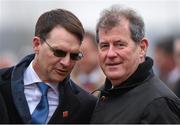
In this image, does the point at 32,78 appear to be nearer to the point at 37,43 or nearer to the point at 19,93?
the point at 19,93

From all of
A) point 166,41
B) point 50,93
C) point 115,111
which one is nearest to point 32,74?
point 50,93

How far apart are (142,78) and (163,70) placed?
698 cm

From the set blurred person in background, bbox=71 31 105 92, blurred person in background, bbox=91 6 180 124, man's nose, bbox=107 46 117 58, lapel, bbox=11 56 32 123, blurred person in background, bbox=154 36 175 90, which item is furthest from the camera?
blurred person in background, bbox=154 36 175 90

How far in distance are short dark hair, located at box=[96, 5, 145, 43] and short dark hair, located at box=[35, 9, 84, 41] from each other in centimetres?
27

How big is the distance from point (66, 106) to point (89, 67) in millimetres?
3341

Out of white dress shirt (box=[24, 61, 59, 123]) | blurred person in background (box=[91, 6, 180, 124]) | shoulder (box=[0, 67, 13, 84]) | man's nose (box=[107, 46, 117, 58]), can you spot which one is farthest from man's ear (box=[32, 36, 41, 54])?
man's nose (box=[107, 46, 117, 58])

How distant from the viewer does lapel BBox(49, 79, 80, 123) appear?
762cm

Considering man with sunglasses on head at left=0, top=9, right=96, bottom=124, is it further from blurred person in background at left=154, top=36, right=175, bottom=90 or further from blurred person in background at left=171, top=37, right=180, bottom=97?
blurred person in background at left=154, top=36, right=175, bottom=90

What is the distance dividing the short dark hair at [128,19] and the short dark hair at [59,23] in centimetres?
27

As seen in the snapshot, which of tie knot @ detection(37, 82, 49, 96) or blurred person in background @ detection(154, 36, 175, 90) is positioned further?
blurred person in background @ detection(154, 36, 175, 90)

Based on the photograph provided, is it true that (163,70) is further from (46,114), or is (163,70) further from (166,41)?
(46,114)

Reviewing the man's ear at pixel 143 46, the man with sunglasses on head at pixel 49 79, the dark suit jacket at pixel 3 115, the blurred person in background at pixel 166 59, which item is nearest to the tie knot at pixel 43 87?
the man with sunglasses on head at pixel 49 79

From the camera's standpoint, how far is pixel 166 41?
1412 cm

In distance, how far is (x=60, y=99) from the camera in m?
7.71
